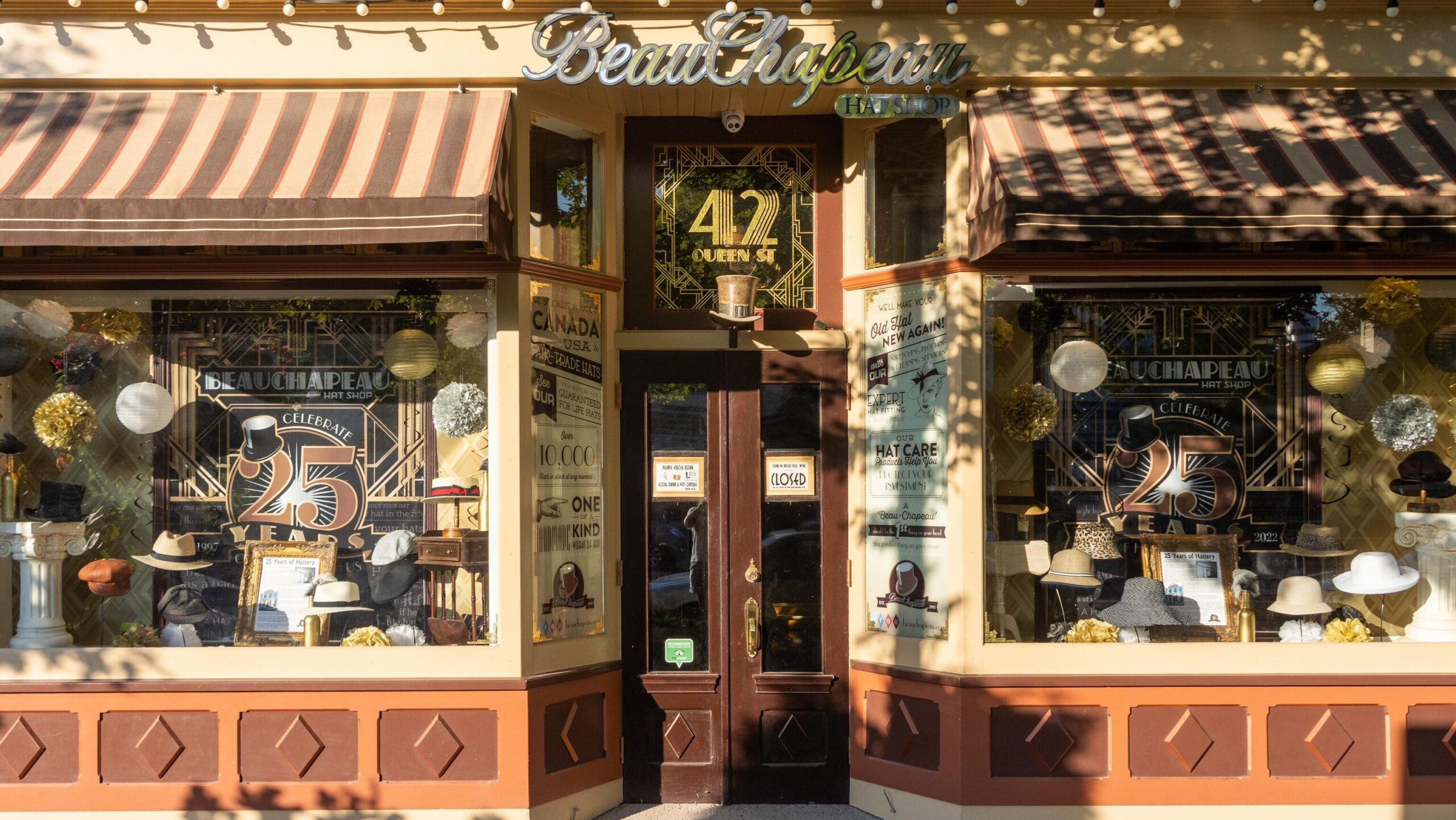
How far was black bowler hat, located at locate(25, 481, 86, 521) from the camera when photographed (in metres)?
6.73

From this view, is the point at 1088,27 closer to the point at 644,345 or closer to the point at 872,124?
the point at 872,124

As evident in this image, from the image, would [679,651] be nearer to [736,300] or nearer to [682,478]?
[682,478]

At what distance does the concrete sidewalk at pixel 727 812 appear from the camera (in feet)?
22.0

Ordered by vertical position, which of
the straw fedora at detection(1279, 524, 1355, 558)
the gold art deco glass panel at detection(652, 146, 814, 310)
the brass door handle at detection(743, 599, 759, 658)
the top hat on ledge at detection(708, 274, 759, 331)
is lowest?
the brass door handle at detection(743, 599, 759, 658)

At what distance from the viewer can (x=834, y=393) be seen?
23.2 ft

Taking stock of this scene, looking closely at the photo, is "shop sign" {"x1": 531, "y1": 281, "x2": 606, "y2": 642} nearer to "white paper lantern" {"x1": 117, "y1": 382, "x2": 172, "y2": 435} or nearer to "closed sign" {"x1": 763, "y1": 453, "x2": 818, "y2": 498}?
"closed sign" {"x1": 763, "y1": 453, "x2": 818, "y2": 498}

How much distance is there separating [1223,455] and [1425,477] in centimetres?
128

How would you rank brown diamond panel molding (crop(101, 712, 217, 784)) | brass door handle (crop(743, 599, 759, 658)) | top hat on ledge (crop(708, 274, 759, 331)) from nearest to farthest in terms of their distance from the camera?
brown diamond panel molding (crop(101, 712, 217, 784)) → top hat on ledge (crop(708, 274, 759, 331)) → brass door handle (crop(743, 599, 759, 658))

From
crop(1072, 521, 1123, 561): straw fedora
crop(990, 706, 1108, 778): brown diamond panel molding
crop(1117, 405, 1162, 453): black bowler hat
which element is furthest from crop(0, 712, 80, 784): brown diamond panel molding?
crop(1117, 405, 1162, 453): black bowler hat

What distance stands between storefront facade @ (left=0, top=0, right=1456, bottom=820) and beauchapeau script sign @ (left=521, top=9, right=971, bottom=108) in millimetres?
34

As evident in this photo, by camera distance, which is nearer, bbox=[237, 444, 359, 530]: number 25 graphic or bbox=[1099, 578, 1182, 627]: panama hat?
bbox=[1099, 578, 1182, 627]: panama hat

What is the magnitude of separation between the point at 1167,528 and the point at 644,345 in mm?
3686

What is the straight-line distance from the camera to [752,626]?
695 cm

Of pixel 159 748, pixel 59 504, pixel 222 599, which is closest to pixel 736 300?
pixel 222 599
